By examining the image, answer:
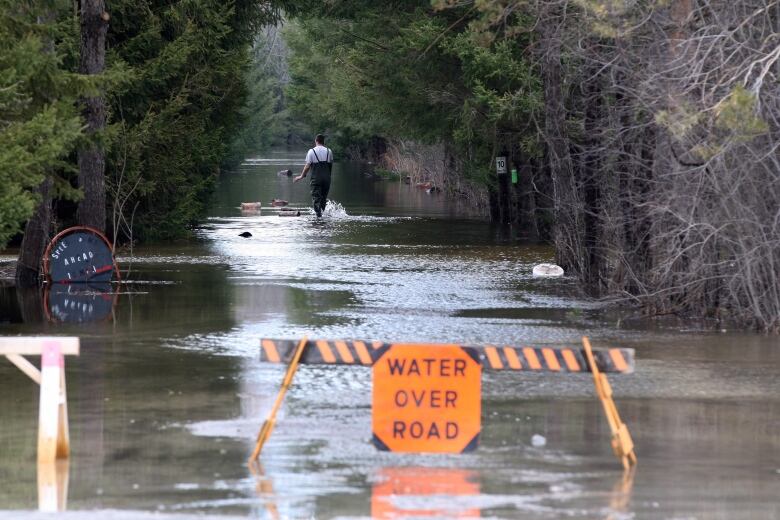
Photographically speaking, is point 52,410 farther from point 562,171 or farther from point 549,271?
point 549,271

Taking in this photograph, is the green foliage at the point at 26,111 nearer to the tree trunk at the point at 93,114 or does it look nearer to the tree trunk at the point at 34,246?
the tree trunk at the point at 93,114

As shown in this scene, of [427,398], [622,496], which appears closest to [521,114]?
[427,398]

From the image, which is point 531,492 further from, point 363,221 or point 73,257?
point 363,221

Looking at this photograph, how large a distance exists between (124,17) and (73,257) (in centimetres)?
613

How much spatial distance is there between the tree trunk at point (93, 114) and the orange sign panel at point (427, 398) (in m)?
11.6

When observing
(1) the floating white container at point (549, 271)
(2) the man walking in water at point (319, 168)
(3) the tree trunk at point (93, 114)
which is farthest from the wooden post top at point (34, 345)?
(2) the man walking in water at point (319, 168)

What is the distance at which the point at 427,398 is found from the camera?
8.66m

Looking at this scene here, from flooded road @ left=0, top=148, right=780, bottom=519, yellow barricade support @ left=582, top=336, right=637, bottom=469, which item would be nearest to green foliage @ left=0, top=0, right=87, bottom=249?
flooded road @ left=0, top=148, right=780, bottom=519

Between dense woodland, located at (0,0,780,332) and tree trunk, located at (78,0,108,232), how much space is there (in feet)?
0.09

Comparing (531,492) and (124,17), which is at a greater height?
(124,17)

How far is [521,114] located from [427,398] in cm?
1694

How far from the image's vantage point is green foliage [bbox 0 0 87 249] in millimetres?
12672

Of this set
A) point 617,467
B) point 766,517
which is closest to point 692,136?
point 617,467

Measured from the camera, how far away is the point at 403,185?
59875 millimetres
